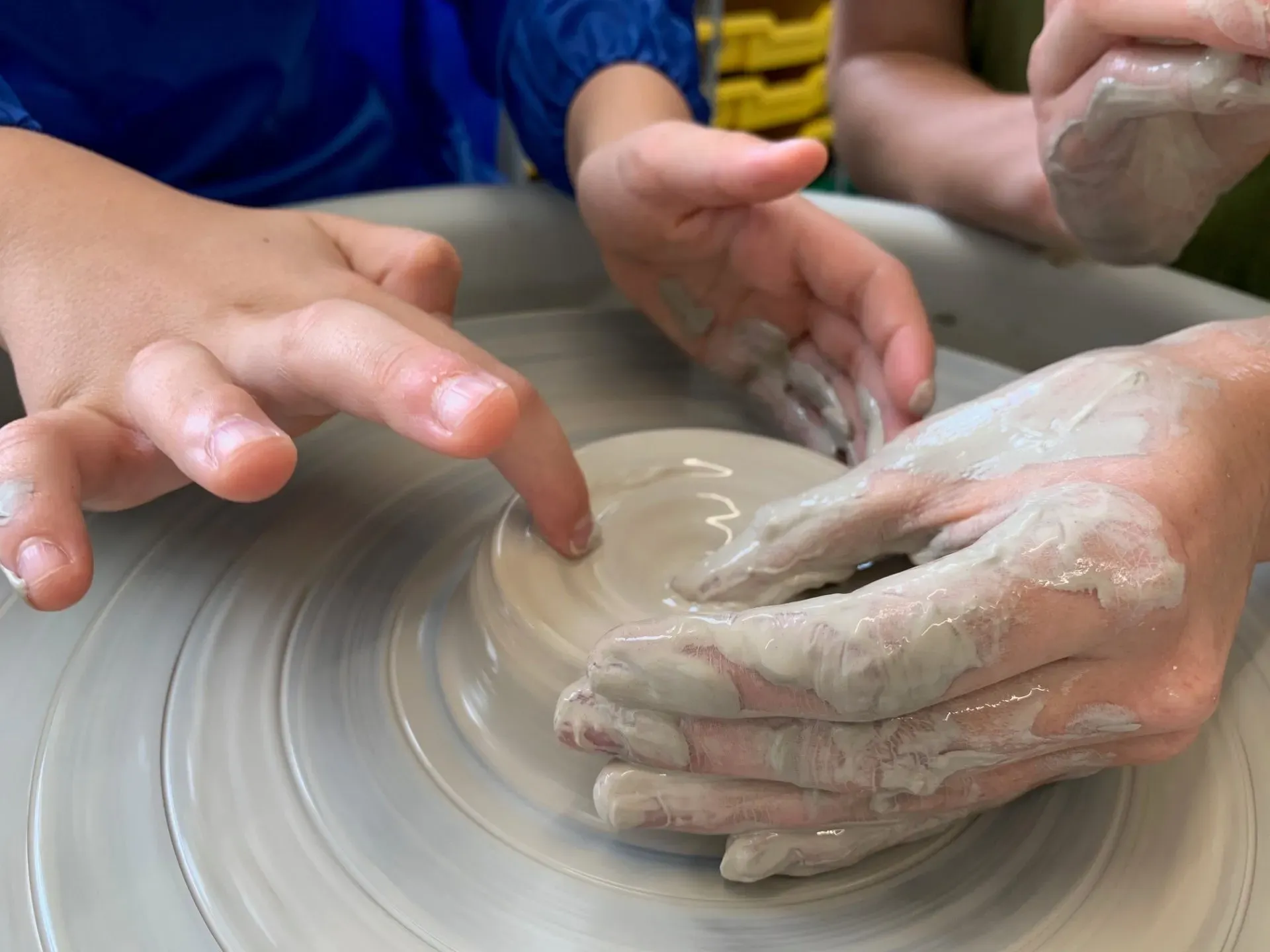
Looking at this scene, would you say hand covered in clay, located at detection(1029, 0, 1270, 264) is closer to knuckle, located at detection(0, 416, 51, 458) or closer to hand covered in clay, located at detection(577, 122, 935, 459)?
hand covered in clay, located at detection(577, 122, 935, 459)

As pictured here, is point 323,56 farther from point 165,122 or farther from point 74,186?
point 74,186

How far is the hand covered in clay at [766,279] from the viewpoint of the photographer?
0.83m

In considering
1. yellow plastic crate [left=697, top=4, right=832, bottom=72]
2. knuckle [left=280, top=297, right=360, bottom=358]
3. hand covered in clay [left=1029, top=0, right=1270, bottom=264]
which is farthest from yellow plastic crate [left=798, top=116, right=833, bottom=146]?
knuckle [left=280, top=297, right=360, bottom=358]

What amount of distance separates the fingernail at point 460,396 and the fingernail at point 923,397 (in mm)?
403

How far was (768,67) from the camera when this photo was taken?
3037 mm

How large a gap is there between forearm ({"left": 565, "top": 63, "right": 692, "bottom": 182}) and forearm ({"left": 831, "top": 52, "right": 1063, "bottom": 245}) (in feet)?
1.03

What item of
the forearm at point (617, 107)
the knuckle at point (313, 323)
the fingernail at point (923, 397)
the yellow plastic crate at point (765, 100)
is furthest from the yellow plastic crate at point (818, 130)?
the knuckle at point (313, 323)

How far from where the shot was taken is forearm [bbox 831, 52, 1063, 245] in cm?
108

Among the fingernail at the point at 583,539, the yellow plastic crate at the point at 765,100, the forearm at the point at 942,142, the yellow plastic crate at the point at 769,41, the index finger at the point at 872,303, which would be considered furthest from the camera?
the yellow plastic crate at the point at 765,100

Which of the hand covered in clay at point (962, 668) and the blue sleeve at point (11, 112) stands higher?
the blue sleeve at point (11, 112)

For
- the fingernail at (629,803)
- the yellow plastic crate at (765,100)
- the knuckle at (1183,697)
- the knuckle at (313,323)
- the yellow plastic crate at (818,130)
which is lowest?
the yellow plastic crate at (818,130)

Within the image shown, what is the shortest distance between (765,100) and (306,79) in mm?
2173

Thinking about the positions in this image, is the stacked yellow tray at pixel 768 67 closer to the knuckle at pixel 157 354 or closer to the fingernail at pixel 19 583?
the knuckle at pixel 157 354

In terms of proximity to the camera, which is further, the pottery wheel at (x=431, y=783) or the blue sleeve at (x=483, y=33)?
the blue sleeve at (x=483, y=33)
